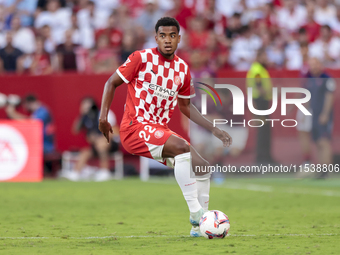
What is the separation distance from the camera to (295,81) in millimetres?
12719

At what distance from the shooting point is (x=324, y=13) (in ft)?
53.5

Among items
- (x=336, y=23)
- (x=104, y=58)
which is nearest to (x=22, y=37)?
(x=104, y=58)

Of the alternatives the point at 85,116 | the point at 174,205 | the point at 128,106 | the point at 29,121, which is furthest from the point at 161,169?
the point at 128,106

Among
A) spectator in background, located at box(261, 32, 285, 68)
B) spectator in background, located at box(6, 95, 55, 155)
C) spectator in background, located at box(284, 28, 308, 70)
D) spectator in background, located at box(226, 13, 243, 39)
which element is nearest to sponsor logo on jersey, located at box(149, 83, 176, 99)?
spectator in background, located at box(6, 95, 55, 155)

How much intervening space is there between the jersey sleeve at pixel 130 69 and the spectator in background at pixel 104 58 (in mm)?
8539

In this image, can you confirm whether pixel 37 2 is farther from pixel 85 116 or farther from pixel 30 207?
pixel 30 207

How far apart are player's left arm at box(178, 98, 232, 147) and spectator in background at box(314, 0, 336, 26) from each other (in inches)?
428

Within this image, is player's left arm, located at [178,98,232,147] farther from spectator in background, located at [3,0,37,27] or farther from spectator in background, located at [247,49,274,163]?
spectator in background, located at [3,0,37,27]

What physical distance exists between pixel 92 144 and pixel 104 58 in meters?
2.19

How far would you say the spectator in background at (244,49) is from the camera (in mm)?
14773

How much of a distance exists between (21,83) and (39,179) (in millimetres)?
2575

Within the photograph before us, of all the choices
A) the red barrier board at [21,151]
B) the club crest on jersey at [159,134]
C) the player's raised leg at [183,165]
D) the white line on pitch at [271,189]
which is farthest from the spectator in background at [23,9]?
the player's raised leg at [183,165]

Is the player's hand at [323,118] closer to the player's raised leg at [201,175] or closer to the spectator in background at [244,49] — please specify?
the spectator in background at [244,49]

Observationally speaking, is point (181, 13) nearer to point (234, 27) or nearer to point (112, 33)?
point (234, 27)
